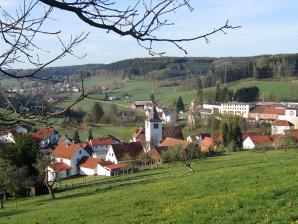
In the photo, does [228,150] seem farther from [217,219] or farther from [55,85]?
[55,85]

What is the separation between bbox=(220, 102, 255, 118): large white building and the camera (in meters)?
126

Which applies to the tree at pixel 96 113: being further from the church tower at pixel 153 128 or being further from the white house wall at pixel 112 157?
the white house wall at pixel 112 157

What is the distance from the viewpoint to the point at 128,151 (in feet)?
201

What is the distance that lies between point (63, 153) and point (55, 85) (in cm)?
6021

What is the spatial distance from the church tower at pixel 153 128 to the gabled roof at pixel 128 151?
6.30 m

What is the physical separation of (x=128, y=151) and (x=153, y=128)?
35.4ft

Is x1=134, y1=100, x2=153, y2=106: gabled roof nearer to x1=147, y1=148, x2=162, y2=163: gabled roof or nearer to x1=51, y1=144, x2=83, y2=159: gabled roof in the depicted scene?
x1=51, y1=144, x2=83, y2=159: gabled roof

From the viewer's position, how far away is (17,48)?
13.4ft

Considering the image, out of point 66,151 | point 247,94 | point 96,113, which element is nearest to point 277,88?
point 247,94

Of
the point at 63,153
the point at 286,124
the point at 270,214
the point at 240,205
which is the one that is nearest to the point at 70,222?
the point at 240,205

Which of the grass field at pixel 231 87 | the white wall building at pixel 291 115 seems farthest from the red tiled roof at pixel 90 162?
the grass field at pixel 231 87

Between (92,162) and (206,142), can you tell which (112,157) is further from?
(206,142)

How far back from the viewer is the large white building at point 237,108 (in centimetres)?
12619

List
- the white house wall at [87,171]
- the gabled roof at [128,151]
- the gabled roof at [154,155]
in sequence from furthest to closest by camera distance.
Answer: the gabled roof at [128,151] → the gabled roof at [154,155] → the white house wall at [87,171]
